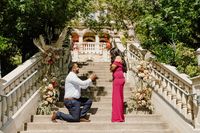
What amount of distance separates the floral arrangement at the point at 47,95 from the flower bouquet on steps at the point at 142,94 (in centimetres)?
195

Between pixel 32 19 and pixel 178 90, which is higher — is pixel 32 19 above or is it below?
above

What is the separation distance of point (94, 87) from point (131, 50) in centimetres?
204

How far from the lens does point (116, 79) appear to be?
9961 mm

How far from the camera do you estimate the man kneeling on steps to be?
9320 millimetres

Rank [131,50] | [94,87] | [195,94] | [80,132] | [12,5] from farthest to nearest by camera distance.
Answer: [131,50] < [94,87] < [12,5] < [80,132] < [195,94]

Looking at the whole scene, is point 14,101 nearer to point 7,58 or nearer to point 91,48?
point 7,58

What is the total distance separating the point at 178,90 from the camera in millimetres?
9320

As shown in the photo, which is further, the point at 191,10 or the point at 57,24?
the point at 57,24

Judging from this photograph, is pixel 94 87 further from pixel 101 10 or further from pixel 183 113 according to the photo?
pixel 101 10

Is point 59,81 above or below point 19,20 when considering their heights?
below

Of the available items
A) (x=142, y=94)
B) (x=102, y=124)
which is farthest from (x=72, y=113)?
(x=142, y=94)

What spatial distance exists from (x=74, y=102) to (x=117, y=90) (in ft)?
3.69

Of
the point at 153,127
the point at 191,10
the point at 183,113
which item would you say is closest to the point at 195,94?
the point at 183,113

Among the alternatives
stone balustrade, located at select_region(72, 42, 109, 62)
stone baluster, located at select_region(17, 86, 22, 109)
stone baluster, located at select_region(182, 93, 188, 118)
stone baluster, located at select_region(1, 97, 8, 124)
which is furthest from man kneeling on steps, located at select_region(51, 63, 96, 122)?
stone balustrade, located at select_region(72, 42, 109, 62)
